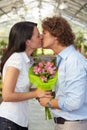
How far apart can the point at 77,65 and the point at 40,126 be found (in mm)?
3683

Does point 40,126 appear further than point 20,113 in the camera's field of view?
Yes

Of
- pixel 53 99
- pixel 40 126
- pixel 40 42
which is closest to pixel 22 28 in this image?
pixel 40 42

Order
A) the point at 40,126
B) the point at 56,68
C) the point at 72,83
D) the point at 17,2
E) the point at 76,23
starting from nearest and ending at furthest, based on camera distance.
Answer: the point at 72,83 → the point at 56,68 → the point at 40,126 → the point at 17,2 → the point at 76,23

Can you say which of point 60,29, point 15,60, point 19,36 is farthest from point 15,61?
point 60,29

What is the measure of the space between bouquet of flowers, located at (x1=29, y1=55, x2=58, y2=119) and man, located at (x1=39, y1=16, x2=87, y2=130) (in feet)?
0.15

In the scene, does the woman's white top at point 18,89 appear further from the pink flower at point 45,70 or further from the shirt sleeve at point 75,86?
the shirt sleeve at point 75,86

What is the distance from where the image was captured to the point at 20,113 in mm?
2896

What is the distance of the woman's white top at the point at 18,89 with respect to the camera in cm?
287

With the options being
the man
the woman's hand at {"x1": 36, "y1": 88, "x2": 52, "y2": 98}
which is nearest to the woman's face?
the man

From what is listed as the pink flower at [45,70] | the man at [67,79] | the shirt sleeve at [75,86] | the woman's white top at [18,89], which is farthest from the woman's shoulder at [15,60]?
the shirt sleeve at [75,86]

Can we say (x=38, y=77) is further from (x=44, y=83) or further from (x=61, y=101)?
(x=61, y=101)

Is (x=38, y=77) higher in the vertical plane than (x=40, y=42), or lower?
lower

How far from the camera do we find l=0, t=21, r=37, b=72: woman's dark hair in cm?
290

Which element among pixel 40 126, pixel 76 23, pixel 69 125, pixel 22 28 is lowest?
pixel 76 23
